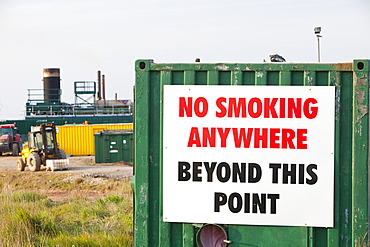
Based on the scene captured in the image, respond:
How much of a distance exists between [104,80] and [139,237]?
65.0 metres

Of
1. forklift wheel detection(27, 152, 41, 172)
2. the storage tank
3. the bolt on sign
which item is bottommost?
forklift wheel detection(27, 152, 41, 172)

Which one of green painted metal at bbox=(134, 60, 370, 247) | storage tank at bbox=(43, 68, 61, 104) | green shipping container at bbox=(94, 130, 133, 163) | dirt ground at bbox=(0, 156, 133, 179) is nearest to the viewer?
green painted metal at bbox=(134, 60, 370, 247)

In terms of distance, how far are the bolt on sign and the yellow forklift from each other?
26.1 meters

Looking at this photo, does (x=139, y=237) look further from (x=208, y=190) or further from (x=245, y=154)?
(x=245, y=154)

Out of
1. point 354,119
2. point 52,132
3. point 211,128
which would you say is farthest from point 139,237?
point 52,132

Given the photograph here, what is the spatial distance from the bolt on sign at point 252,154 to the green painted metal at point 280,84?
8cm

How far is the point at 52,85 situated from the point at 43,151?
3263cm

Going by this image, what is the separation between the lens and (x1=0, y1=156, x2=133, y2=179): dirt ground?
28867 millimetres

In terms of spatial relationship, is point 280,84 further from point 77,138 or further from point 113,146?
point 77,138

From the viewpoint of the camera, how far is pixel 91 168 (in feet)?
109

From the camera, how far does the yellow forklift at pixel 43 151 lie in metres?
30.2

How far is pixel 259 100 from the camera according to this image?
4855 mm

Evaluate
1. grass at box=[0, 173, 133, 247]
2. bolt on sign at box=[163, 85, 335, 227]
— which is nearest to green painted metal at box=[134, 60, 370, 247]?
bolt on sign at box=[163, 85, 335, 227]

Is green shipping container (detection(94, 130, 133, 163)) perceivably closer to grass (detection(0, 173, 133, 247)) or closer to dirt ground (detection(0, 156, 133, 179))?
dirt ground (detection(0, 156, 133, 179))
